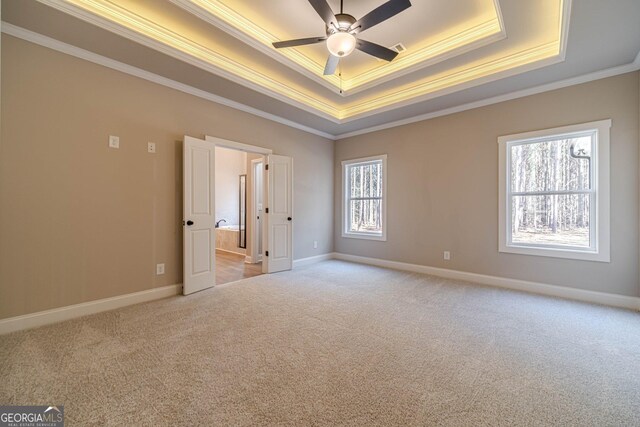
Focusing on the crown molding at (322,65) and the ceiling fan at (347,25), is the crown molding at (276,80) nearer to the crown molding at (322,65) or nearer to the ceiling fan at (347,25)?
the crown molding at (322,65)

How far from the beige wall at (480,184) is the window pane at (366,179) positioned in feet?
0.95

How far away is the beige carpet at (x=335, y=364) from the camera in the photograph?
153 cm

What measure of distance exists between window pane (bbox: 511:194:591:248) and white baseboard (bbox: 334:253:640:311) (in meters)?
0.60


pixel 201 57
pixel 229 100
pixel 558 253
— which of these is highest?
pixel 201 57

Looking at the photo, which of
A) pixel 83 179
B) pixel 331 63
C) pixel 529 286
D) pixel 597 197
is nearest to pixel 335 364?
pixel 331 63

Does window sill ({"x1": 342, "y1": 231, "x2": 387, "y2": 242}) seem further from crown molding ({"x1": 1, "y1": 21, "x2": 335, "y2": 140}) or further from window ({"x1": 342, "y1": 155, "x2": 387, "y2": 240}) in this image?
crown molding ({"x1": 1, "y1": 21, "x2": 335, "y2": 140})

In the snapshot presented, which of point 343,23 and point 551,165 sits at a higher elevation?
point 343,23

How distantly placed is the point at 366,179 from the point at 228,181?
463cm

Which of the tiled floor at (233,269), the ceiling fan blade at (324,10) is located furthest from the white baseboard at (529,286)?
the ceiling fan blade at (324,10)

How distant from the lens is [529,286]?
3723mm

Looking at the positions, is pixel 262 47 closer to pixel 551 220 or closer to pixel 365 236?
pixel 365 236

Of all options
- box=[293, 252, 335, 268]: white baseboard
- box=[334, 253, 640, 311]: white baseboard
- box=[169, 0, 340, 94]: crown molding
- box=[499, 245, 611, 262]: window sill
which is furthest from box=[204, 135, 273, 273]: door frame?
box=[499, 245, 611, 262]: window sill

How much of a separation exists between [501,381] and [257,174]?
5185 mm

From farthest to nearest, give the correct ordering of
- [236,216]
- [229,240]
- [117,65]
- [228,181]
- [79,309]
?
[236,216], [228,181], [229,240], [117,65], [79,309]
